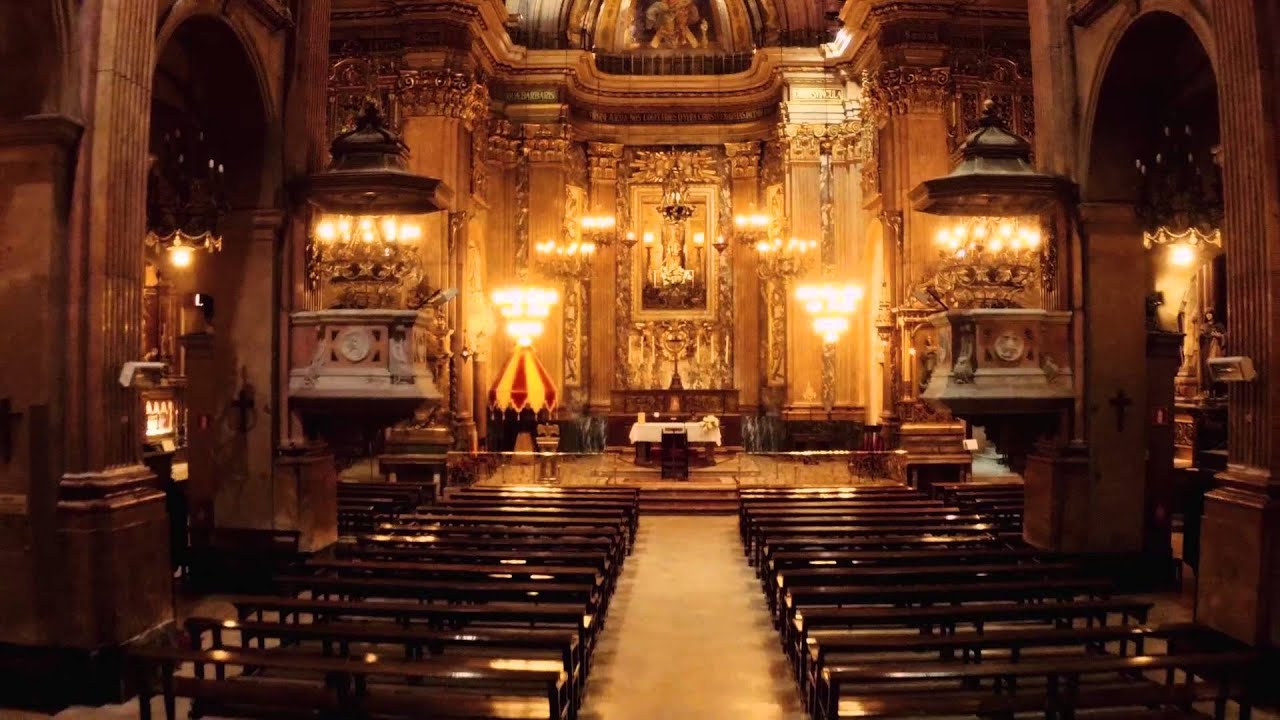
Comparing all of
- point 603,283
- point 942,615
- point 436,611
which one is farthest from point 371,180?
point 603,283

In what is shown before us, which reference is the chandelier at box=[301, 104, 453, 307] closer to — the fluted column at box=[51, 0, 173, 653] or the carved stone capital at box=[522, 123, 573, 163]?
the fluted column at box=[51, 0, 173, 653]

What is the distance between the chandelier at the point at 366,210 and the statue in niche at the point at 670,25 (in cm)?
1620

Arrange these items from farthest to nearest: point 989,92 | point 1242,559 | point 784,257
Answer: point 784,257
point 989,92
point 1242,559

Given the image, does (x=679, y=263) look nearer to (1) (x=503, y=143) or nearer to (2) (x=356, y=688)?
(1) (x=503, y=143)

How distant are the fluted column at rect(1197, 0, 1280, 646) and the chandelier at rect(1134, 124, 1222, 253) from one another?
325cm

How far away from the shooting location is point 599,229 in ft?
78.4

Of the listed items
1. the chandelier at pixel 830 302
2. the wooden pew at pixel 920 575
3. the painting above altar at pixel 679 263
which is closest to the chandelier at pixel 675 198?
the painting above altar at pixel 679 263

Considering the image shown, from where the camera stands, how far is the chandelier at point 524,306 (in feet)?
68.2

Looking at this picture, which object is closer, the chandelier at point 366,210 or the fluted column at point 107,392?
the fluted column at point 107,392

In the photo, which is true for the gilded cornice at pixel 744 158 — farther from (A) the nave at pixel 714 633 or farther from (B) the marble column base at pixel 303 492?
(B) the marble column base at pixel 303 492

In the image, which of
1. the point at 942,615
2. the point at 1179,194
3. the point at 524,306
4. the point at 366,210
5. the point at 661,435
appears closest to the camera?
the point at 942,615

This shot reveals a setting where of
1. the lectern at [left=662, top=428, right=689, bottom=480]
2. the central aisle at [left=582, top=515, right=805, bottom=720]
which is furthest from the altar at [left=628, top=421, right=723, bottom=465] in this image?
the central aisle at [left=582, top=515, right=805, bottom=720]

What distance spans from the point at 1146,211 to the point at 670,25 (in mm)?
16954

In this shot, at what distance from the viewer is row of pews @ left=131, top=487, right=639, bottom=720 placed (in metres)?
5.32
